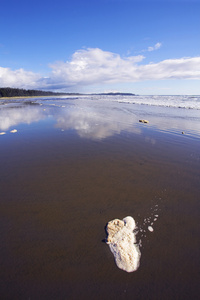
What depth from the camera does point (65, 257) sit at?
2.76 m

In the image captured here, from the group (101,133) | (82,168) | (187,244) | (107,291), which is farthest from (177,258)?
(101,133)

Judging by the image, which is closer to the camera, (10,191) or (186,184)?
(10,191)

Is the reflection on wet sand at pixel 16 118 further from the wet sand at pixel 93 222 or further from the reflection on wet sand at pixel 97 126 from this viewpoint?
the wet sand at pixel 93 222

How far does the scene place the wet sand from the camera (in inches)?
95.1

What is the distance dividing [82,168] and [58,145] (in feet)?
10.6

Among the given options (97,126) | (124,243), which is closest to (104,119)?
(97,126)

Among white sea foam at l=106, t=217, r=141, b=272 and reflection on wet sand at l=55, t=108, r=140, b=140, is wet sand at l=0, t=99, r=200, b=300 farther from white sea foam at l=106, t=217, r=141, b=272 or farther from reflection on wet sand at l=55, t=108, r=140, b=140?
reflection on wet sand at l=55, t=108, r=140, b=140

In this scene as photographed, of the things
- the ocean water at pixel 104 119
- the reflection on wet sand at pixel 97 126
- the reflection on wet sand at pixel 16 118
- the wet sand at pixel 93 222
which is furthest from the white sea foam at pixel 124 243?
the reflection on wet sand at pixel 16 118

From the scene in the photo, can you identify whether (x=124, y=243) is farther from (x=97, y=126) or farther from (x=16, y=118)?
(x=16, y=118)

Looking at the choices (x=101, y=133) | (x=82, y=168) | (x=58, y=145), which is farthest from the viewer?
(x=101, y=133)

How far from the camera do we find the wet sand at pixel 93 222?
2416 millimetres

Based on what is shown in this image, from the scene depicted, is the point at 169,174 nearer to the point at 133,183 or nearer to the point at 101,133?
the point at 133,183

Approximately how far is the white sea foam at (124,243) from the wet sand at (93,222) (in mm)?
121

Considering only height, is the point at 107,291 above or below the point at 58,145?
below
